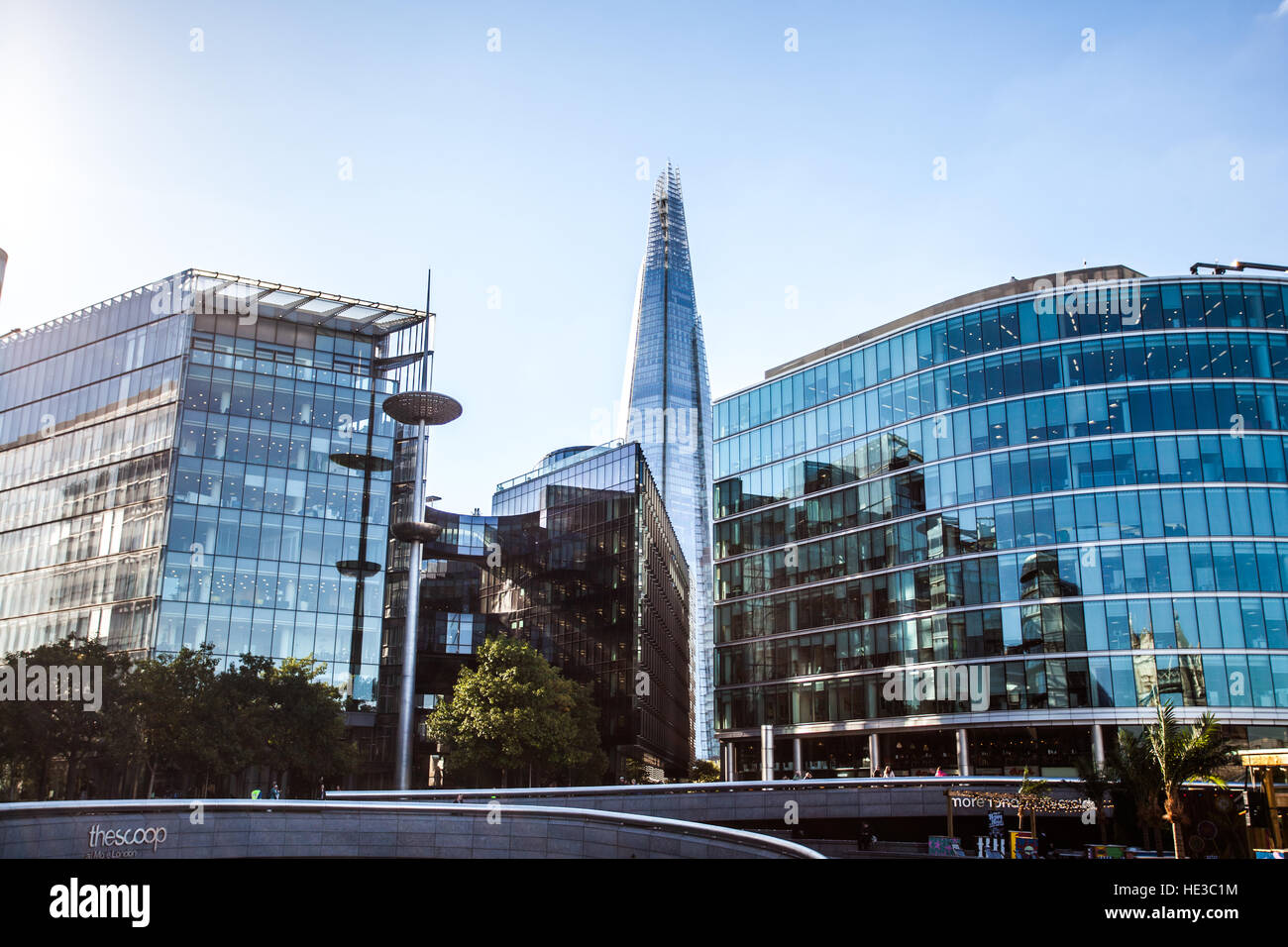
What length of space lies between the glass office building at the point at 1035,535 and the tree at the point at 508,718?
2354cm

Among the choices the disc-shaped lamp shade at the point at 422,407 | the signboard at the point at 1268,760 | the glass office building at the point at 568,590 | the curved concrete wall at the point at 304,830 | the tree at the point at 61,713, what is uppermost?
the disc-shaped lamp shade at the point at 422,407

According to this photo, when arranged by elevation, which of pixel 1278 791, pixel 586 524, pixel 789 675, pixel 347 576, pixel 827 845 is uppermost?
pixel 586 524

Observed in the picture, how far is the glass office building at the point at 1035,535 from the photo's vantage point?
65750 mm

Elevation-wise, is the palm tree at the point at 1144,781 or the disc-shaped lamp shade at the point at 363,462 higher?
the disc-shaped lamp shade at the point at 363,462

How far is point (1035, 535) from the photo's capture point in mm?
70250

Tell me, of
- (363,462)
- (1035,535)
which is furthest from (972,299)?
(363,462)

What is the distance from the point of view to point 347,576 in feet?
273

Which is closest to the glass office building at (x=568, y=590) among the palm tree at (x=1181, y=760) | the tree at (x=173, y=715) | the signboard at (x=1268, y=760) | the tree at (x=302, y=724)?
the tree at (x=302, y=724)

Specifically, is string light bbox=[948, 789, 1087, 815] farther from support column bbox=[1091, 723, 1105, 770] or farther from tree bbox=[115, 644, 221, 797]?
tree bbox=[115, 644, 221, 797]

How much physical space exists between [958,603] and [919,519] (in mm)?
6517

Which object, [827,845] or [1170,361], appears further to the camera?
[1170,361]

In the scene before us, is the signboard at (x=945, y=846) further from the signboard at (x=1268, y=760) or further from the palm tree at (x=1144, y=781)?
the signboard at (x=1268, y=760)
